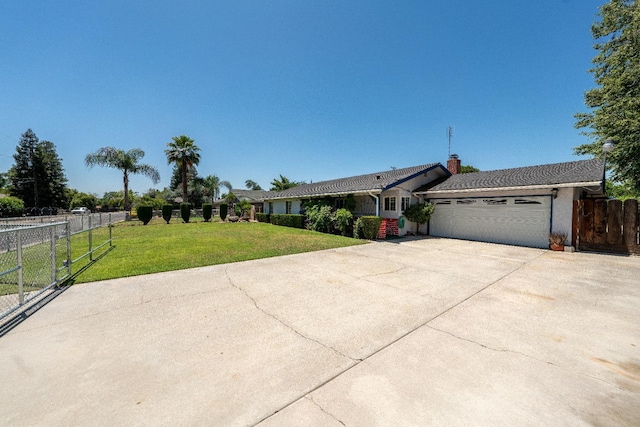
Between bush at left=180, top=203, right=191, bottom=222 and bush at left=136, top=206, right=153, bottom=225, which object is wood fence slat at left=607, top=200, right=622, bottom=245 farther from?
bush at left=136, top=206, right=153, bottom=225

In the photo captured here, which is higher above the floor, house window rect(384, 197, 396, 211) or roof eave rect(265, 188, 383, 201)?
roof eave rect(265, 188, 383, 201)

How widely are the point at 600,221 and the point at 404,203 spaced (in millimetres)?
7876

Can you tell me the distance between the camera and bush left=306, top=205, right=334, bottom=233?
15805 millimetres

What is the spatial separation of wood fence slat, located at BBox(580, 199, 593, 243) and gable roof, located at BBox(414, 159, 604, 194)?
112cm

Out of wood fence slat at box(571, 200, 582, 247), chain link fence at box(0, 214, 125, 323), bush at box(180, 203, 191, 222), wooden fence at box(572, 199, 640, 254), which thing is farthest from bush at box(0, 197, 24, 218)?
wooden fence at box(572, 199, 640, 254)

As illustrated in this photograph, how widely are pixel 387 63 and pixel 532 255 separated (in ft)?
36.4

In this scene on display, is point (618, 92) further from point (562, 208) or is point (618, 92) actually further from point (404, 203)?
point (404, 203)

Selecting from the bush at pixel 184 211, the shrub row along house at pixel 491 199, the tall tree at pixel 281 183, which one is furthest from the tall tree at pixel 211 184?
the shrub row along house at pixel 491 199

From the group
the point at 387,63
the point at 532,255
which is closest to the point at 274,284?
the point at 532,255

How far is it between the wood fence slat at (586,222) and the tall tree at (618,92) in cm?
540

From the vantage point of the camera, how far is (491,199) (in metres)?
12.5

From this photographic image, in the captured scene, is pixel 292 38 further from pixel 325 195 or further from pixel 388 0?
pixel 325 195

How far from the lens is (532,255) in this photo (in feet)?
30.8

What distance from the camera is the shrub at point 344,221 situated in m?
14.5
